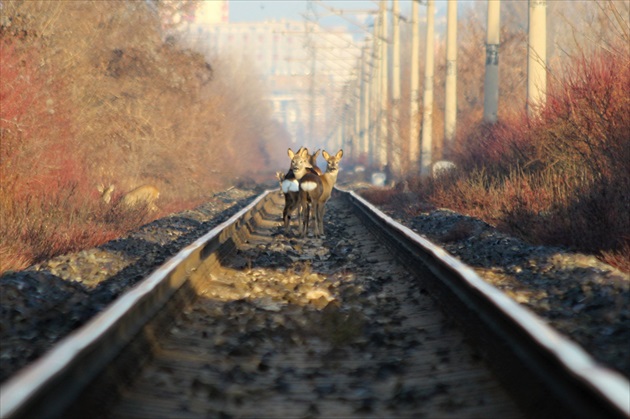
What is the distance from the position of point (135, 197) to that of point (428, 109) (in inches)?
686

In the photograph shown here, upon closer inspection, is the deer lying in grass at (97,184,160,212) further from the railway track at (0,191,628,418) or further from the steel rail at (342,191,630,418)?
the steel rail at (342,191,630,418)

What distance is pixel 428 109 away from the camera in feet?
132

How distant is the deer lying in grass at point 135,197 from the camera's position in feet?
76.2

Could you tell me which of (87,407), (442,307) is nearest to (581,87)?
(442,307)

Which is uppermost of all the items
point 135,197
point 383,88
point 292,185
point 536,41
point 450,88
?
point 383,88

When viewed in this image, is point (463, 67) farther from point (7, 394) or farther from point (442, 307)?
point (7, 394)

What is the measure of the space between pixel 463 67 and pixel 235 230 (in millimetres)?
37295

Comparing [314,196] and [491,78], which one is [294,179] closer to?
[314,196]

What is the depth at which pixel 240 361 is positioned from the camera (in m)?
6.21

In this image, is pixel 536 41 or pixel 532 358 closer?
pixel 532 358

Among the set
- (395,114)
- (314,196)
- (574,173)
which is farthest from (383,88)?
(314,196)

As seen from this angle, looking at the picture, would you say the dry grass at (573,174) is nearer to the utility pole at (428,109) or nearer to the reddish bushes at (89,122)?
the reddish bushes at (89,122)

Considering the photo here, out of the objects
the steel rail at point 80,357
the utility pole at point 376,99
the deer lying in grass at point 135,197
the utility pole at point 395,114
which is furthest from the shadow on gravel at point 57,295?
the utility pole at point 376,99

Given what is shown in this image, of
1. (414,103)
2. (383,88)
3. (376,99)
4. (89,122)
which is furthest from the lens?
(376,99)
